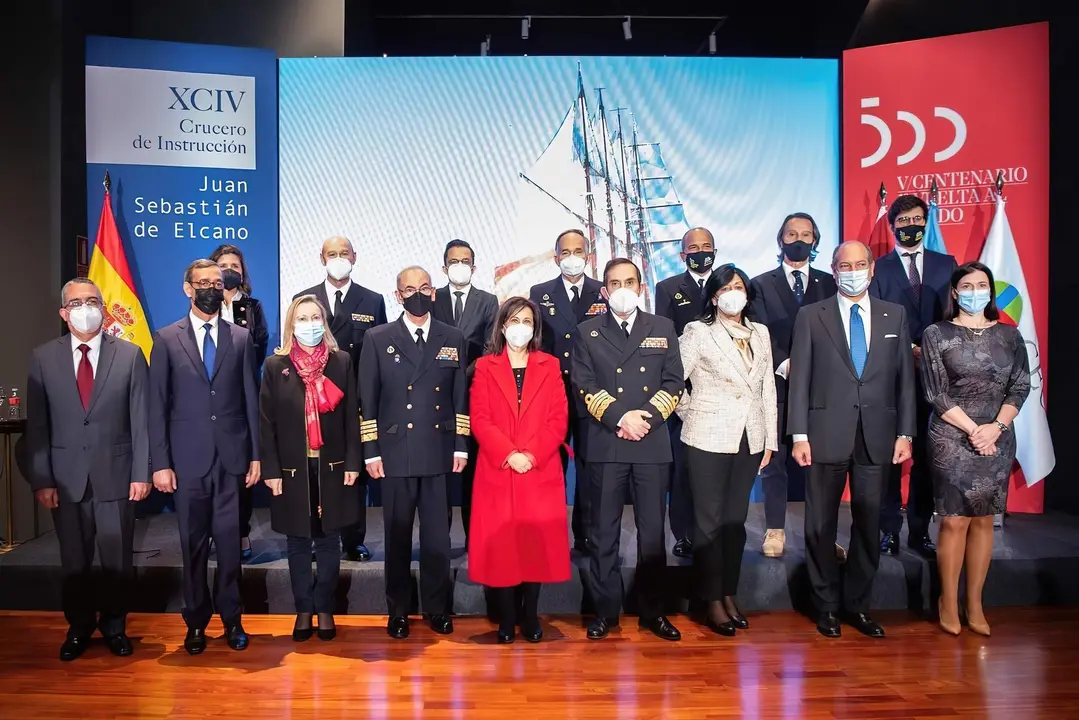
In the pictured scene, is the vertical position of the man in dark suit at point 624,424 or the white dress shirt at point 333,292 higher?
the white dress shirt at point 333,292

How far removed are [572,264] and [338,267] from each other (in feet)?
4.31

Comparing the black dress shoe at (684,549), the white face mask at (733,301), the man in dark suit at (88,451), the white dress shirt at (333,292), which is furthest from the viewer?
the white dress shirt at (333,292)

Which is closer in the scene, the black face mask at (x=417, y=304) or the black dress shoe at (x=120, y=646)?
the black dress shoe at (x=120, y=646)

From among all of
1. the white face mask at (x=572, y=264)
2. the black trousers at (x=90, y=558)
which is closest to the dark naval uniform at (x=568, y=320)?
the white face mask at (x=572, y=264)

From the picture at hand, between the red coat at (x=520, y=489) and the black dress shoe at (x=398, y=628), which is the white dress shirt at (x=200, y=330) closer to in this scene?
the red coat at (x=520, y=489)

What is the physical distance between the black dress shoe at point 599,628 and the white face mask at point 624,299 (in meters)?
1.46

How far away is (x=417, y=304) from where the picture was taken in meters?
3.88

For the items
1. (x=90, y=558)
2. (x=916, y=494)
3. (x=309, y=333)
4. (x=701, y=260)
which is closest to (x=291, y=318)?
(x=309, y=333)

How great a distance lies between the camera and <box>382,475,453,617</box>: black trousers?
153 inches

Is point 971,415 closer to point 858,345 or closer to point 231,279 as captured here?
point 858,345

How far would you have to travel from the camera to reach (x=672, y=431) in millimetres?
4582

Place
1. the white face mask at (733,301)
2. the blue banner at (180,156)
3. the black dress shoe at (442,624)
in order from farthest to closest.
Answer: the blue banner at (180,156) < the black dress shoe at (442,624) < the white face mask at (733,301)

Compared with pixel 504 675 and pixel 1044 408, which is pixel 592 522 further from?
pixel 1044 408

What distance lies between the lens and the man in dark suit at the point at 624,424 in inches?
149
